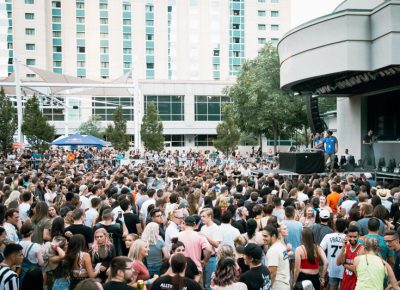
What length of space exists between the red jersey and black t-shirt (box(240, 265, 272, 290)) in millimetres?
1693

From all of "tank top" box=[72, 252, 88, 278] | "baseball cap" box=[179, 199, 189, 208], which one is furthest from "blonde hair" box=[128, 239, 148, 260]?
"baseball cap" box=[179, 199, 189, 208]

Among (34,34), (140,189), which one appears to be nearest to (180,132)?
(34,34)

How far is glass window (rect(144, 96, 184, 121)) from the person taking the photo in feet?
200

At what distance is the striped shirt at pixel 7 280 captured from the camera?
4961 millimetres

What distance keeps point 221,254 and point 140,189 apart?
5.57 meters

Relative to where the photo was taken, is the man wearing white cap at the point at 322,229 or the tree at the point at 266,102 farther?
the tree at the point at 266,102

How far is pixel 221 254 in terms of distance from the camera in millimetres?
5375

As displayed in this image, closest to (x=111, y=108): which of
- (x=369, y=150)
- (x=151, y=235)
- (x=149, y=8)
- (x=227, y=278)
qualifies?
(x=149, y=8)

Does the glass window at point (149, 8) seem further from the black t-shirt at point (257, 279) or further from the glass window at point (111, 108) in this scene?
the black t-shirt at point (257, 279)

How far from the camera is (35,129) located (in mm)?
29297

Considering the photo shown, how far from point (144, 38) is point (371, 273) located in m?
69.5

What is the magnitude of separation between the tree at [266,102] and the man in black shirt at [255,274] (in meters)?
30.8

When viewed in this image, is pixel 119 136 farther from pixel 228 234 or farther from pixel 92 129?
pixel 228 234

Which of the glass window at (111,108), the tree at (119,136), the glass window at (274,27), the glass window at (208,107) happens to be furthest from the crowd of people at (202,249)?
the glass window at (274,27)
